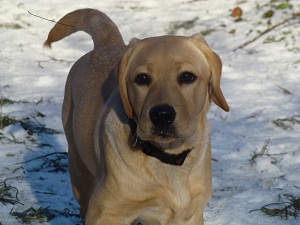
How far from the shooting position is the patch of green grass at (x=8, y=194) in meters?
4.35

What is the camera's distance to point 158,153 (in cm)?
333

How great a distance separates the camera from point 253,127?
5648mm

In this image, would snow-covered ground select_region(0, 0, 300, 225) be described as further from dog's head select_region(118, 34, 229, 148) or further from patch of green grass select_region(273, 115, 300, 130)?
dog's head select_region(118, 34, 229, 148)

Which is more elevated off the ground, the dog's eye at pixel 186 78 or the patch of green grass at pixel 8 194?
the dog's eye at pixel 186 78

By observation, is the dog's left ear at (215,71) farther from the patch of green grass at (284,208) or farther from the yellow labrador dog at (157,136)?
the patch of green grass at (284,208)

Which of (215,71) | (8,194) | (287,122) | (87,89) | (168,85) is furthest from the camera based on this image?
(287,122)

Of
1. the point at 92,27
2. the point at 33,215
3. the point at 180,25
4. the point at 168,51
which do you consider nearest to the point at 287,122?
the point at 92,27

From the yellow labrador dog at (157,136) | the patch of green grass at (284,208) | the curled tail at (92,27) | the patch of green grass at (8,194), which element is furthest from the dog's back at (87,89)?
the patch of green grass at (284,208)

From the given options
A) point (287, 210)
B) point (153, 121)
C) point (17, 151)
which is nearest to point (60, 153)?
point (17, 151)

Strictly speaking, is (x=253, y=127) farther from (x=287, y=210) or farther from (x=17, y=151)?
(x=17, y=151)

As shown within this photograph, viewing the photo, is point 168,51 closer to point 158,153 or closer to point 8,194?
point 158,153

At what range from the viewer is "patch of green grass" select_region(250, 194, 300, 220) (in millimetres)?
4242

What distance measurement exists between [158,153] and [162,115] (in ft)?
1.29

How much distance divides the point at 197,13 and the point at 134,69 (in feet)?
18.4
